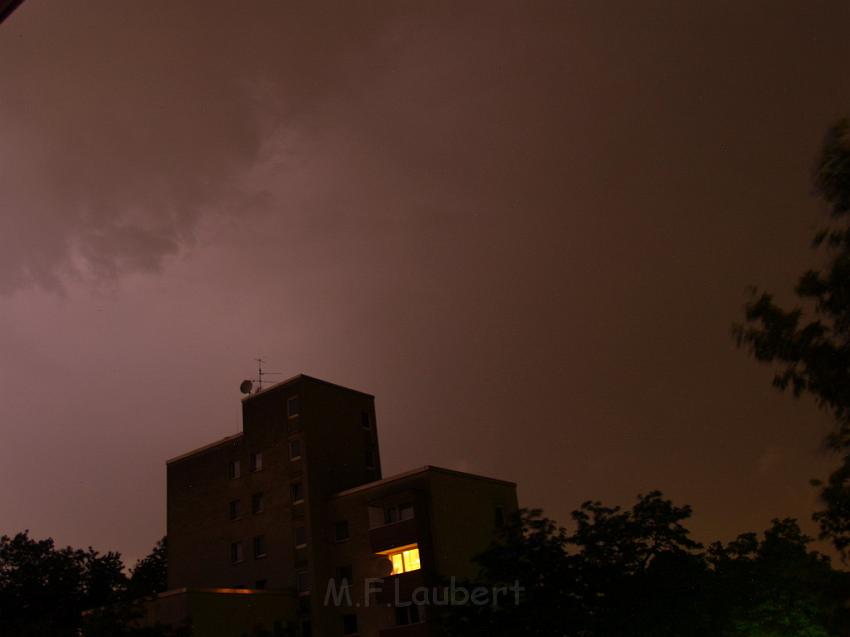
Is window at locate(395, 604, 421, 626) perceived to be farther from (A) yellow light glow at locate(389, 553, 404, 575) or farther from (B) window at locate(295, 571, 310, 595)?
(B) window at locate(295, 571, 310, 595)

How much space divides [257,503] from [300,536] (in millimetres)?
4317

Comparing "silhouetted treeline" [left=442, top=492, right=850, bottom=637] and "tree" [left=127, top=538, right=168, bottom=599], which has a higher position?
"tree" [left=127, top=538, right=168, bottom=599]

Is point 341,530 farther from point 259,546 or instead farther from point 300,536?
point 259,546

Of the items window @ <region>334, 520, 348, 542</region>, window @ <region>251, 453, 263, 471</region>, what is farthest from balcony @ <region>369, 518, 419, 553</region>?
window @ <region>251, 453, 263, 471</region>

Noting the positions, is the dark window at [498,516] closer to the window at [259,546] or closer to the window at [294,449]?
the window at [294,449]

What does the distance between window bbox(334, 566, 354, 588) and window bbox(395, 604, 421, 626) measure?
347cm

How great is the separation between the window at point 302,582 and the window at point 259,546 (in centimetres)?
325

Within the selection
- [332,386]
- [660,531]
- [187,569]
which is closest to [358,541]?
[332,386]

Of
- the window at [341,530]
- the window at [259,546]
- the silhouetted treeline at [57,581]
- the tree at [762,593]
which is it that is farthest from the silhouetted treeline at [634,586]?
the silhouetted treeline at [57,581]

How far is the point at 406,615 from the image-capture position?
4359 centimetres

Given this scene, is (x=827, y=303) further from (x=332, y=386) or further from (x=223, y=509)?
(x=223, y=509)

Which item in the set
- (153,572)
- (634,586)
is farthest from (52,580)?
(634,586)

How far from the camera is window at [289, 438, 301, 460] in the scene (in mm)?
49841

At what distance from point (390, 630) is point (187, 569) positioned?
16.1 m
